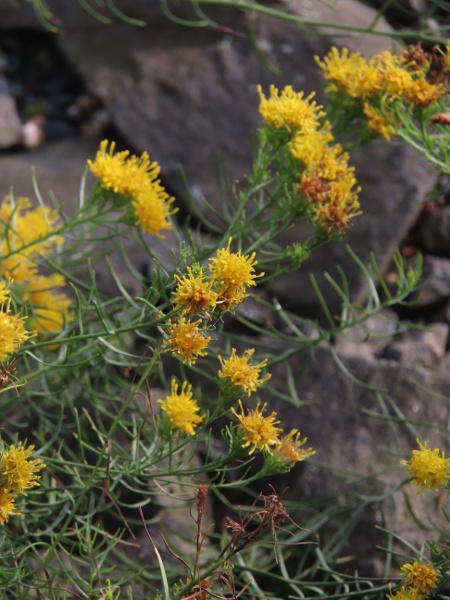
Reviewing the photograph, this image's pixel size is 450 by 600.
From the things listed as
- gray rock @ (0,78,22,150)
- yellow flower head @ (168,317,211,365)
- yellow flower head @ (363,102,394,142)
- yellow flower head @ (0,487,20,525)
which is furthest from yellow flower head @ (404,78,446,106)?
gray rock @ (0,78,22,150)

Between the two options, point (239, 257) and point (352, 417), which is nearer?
point (239, 257)

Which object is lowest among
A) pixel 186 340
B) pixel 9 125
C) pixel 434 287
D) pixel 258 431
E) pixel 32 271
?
pixel 9 125

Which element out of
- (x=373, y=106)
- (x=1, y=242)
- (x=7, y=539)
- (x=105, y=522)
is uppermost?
(x=373, y=106)

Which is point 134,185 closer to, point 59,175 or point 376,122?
point 376,122

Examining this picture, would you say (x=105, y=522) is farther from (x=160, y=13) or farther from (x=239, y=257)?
(x=160, y=13)

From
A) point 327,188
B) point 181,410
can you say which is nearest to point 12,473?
point 181,410

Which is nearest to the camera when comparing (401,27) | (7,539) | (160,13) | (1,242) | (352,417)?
(7,539)

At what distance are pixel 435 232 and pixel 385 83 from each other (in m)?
1.09

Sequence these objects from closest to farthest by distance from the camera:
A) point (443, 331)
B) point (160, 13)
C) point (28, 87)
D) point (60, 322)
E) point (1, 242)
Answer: point (1, 242)
point (60, 322)
point (443, 331)
point (160, 13)
point (28, 87)

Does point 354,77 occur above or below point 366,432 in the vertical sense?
above

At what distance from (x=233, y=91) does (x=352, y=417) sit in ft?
4.26

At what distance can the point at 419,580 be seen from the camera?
1.26 m

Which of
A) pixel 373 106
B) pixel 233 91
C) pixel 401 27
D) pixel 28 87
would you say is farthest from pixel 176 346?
pixel 28 87

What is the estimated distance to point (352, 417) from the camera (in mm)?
2184
